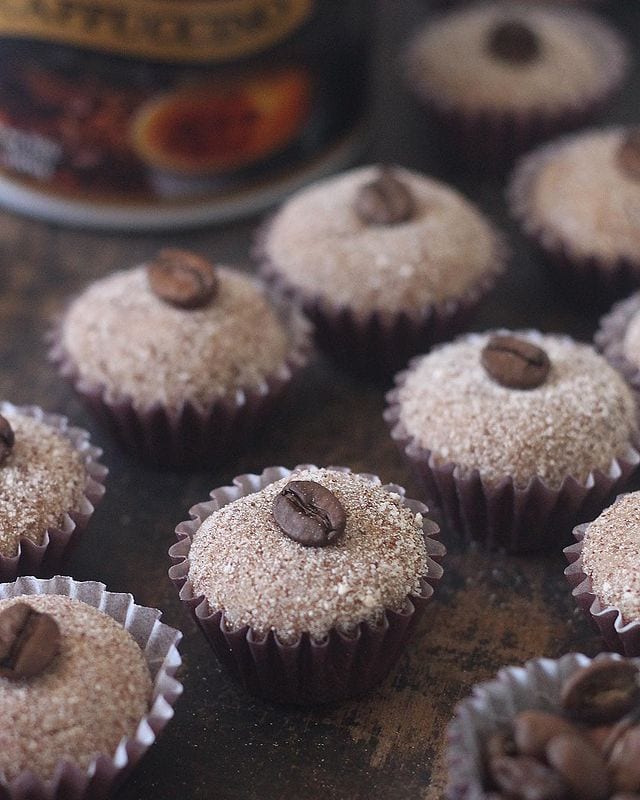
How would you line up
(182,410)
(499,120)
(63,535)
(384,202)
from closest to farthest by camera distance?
1. (63,535)
2. (182,410)
3. (384,202)
4. (499,120)

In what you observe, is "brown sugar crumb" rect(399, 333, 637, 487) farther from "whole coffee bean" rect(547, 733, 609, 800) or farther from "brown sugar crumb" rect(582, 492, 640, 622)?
"whole coffee bean" rect(547, 733, 609, 800)

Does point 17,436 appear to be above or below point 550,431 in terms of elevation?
below

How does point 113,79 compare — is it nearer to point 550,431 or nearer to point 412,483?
point 412,483

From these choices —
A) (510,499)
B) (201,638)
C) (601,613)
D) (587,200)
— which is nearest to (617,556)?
(601,613)

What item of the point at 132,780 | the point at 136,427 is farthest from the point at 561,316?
the point at 132,780

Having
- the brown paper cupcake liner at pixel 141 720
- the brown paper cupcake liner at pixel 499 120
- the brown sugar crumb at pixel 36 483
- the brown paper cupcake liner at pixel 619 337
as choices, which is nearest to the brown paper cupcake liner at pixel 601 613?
the brown paper cupcake liner at pixel 619 337

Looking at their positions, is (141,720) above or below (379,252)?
below

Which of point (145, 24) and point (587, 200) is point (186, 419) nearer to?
point (145, 24)
